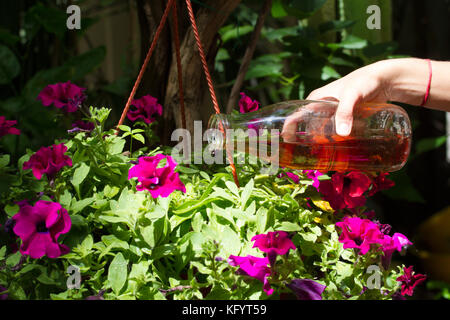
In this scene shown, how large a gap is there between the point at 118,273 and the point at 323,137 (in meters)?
0.38

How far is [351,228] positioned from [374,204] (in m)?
1.62

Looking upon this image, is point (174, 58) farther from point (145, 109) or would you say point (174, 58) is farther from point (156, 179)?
point (156, 179)

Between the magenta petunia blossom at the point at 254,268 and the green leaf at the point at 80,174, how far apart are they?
255mm

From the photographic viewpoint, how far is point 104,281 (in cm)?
57

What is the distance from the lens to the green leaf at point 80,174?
637 mm

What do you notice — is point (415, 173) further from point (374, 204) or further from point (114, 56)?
point (114, 56)

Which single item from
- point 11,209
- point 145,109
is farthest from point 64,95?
point 11,209

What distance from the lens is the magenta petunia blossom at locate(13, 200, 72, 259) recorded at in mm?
513

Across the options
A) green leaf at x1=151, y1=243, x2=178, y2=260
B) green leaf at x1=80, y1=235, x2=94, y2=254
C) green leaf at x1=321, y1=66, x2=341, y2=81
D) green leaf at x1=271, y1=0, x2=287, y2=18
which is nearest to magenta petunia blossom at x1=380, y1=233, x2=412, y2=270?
green leaf at x1=151, y1=243, x2=178, y2=260

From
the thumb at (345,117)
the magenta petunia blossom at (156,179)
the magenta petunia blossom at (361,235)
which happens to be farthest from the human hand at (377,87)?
the magenta petunia blossom at (156,179)

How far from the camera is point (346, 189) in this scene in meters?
0.66

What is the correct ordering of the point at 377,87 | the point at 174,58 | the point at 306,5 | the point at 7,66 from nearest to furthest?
the point at 377,87 → the point at 174,58 → the point at 306,5 → the point at 7,66
